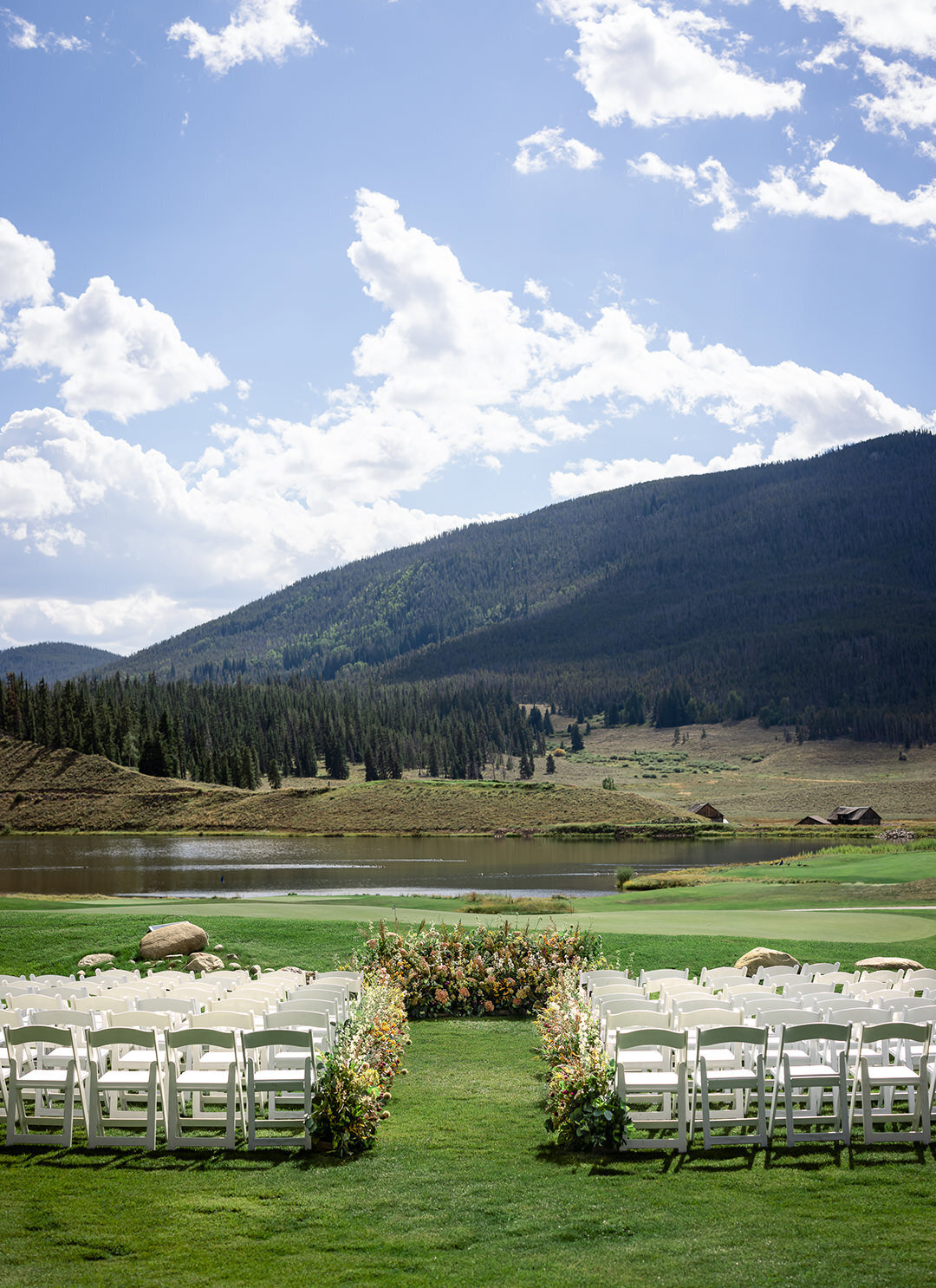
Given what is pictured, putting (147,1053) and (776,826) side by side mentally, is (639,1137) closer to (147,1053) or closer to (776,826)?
(147,1053)

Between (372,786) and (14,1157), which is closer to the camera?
(14,1157)

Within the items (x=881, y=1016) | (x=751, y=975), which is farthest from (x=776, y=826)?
(x=881, y=1016)

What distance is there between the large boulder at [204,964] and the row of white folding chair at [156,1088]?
385 inches

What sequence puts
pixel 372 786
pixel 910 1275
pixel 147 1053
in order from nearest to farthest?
pixel 910 1275 < pixel 147 1053 < pixel 372 786

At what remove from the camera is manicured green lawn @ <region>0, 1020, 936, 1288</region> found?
22.9 ft

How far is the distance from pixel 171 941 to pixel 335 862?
151ft

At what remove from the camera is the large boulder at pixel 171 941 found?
2188cm

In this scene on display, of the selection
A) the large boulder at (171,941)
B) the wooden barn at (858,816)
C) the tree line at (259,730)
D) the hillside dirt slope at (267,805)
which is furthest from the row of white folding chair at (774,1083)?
the tree line at (259,730)

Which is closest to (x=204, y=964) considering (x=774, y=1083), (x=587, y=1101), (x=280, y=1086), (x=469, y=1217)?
(x=280, y=1086)

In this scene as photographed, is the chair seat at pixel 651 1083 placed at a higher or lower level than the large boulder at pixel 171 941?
higher

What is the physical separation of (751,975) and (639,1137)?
8399mm

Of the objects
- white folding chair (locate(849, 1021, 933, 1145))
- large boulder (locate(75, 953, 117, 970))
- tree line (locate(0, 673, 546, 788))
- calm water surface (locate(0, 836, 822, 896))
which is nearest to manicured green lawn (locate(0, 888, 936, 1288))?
white folding chair (locate(849, 1021, 933, 1145))

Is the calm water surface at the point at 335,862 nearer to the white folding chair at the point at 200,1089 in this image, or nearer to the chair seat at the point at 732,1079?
the white folding chair at the point at 200,1089

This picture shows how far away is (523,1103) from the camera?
1184 cm
